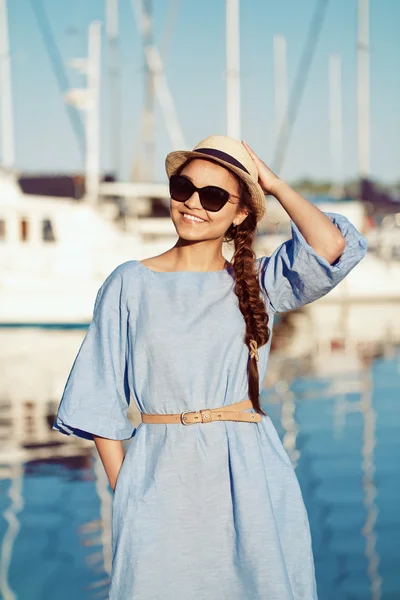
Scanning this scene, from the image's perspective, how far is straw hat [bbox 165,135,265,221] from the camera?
8.85 feet

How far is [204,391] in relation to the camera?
260 centimetres

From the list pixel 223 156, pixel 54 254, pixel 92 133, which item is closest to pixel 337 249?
pixel 223 156

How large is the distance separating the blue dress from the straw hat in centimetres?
16

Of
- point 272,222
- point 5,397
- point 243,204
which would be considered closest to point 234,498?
point 243,204

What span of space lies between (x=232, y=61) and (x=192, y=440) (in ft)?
98.7

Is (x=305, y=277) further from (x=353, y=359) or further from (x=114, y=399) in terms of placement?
(x=353, y=359)

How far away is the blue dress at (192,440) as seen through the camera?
2.52 meters

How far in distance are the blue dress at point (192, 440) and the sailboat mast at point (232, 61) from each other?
93.3 ft

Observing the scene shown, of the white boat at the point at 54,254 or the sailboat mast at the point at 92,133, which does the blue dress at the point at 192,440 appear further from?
the sailboat mast at the point at 92,133

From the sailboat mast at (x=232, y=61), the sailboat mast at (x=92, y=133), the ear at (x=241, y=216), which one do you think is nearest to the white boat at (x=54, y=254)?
the sailboat mast at (x=92, y=133)

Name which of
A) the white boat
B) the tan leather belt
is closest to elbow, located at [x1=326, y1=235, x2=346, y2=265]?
the tan leather belt

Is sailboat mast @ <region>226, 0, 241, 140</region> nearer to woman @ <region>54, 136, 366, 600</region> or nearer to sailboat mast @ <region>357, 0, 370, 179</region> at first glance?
sailboat mast @ <region>357, 0, 370, 179</region>

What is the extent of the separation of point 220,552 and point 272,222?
1147 mm

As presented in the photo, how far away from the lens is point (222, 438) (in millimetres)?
2590
